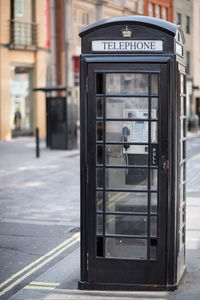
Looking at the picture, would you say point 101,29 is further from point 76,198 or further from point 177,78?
point 76,198

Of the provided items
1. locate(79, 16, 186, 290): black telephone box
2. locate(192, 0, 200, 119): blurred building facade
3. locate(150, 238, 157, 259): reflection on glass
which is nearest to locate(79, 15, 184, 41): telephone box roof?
locate(79, 16, 186, 290): black telephone box

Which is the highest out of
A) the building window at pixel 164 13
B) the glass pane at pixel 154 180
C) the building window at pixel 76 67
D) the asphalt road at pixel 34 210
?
the building window at pixel 164 13

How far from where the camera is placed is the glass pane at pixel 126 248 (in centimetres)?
533

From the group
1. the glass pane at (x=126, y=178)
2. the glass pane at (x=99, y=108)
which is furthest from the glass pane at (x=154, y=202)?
the glass pane at (x=99, y=108)

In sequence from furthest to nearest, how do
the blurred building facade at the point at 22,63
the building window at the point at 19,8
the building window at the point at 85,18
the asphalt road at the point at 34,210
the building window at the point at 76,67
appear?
the building window at the point at 85,18, the building window at the point at 76,67, the building window at the point at 19,8, the blurred building facade at the point at 22,63, the asphalt road at the point at 34,210

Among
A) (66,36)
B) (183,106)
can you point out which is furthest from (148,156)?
(66,36)

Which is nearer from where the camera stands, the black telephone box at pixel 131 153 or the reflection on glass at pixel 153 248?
the black telephone box at pixel 131 153

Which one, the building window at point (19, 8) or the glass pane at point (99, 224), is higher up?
→ the building window at point (19, 8)

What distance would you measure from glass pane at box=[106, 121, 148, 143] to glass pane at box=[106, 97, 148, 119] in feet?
0.22

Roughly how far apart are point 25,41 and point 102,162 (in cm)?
2594

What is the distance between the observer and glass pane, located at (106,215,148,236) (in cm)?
529

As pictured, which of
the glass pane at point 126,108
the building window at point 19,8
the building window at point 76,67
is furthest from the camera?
the building window at point 76,67

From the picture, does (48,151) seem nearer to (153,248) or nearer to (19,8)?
(19,8)

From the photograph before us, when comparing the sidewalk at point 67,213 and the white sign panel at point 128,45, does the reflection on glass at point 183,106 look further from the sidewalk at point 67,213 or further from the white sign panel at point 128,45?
the sidewalk at point 67,213
